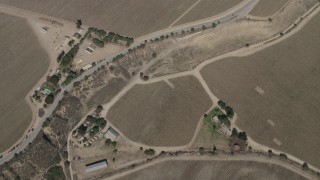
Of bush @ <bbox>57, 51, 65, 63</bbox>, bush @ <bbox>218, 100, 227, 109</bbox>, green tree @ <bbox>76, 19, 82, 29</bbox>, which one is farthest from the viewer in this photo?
green tree @ <bbox>76, 19, 82, 29</bbox>

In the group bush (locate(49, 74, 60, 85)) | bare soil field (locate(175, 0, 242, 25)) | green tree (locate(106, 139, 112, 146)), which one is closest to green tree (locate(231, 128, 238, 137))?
green tree (locate(106, 139, 112, 146))

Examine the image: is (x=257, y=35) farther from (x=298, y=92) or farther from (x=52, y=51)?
(x=52, y=51)

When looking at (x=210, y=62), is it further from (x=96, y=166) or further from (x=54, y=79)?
(x=54, y=79)

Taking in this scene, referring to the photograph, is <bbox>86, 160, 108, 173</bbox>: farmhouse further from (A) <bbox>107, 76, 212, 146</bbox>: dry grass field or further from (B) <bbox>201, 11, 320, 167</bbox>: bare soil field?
(B) <bbox>201, 11, 320, 167</bbox>: bare soil field

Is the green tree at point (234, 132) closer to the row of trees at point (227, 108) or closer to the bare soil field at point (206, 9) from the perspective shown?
the row of trees at point (227, 108)

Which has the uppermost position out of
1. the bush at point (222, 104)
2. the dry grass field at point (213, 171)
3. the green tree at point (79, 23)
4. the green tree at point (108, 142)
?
the green tree at point (79, 23)

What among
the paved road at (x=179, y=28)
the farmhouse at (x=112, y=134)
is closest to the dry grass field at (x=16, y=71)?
the paved road at (x=179, y=28)
